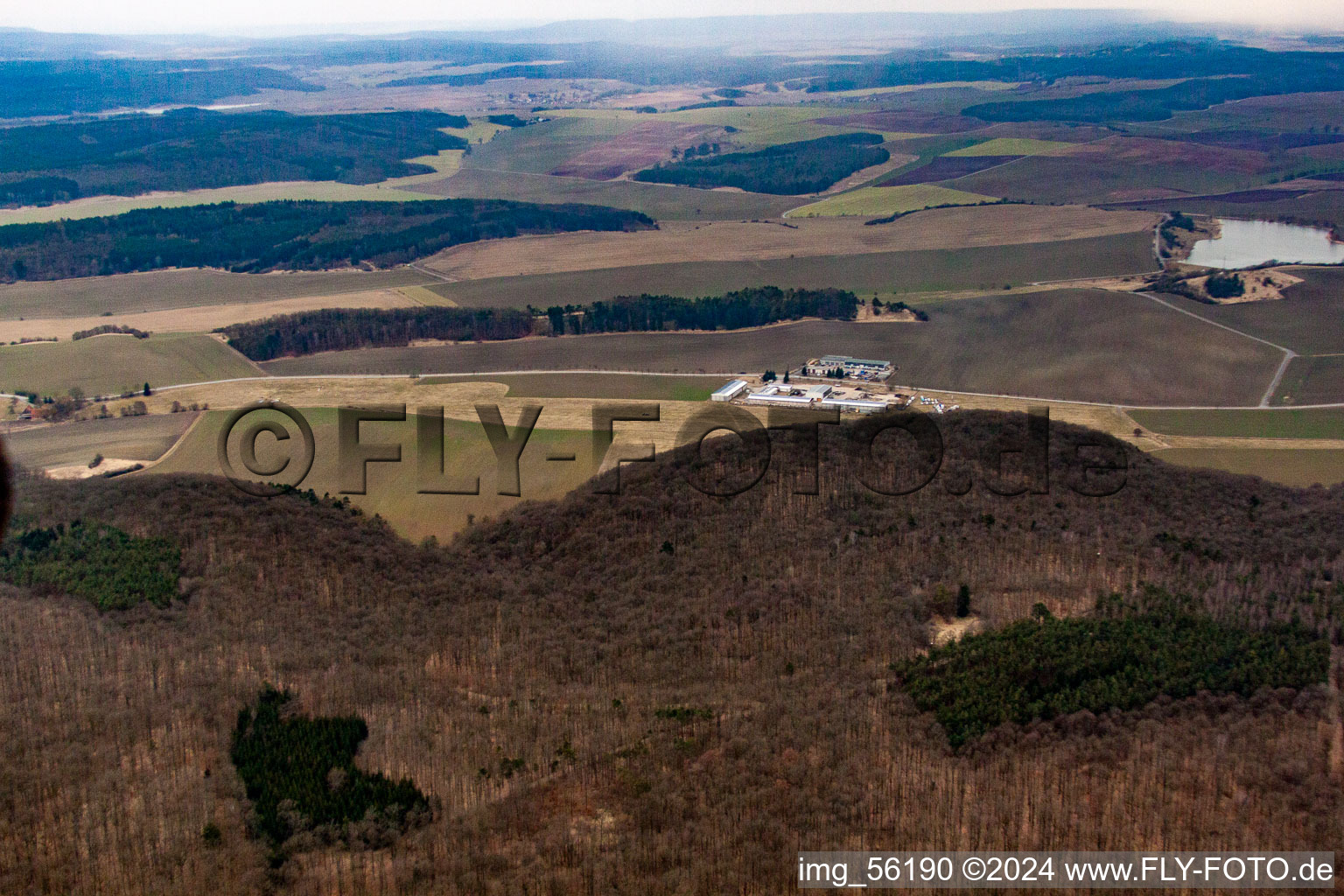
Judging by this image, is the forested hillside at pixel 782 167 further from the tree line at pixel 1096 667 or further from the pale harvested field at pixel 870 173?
the tree line at pixel 1096 667

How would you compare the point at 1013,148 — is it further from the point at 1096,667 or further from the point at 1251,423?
the point at 1096,667

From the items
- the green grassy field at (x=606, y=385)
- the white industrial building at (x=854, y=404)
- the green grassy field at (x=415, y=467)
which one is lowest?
the green grassy field at (x=415, y=467)

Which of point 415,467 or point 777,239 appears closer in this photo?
point 415,467

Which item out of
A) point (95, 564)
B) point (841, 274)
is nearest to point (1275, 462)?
point (841, 274)

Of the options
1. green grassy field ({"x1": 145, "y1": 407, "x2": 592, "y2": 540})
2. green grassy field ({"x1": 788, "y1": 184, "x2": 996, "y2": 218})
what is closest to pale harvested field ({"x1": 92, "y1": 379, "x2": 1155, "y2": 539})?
green grassy field ({"x1": 145, "y1": 407, "x2": 592, "y2": 540})

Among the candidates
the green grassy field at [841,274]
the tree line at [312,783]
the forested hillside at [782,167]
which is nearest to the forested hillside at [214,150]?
the forested hillside at [782,167]

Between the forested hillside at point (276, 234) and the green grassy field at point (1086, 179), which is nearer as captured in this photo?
the forested hillside at point (276, 234)
